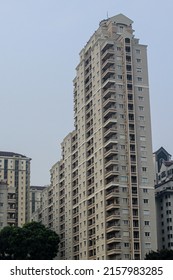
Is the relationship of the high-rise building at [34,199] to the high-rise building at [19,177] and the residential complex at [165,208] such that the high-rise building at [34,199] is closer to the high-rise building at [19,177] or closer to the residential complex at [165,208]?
the high-rise building at [19,177]

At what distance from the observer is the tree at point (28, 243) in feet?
258

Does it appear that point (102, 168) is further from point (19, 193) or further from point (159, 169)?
point (19, 193)

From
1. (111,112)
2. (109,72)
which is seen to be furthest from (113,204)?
(109,72)

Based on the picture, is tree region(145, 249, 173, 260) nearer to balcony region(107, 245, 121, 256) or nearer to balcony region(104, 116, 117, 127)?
balcony region(107, 245, 121, 256)

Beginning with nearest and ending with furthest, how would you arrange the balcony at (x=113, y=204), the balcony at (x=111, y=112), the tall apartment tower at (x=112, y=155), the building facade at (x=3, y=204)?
the balcony at (x=113, y=204), the tall apartment tower at (x=112, y=155), the balcony at (x=111, y=112), the building facade at (x=3, y=204)

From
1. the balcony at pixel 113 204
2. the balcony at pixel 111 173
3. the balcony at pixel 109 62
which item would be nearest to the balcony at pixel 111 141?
the balcony at pixel 111 173

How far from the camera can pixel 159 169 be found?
11950 centimetres

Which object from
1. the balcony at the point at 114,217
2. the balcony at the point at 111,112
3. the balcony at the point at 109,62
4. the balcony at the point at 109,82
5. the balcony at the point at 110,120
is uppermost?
the balcony at the point at 109,62

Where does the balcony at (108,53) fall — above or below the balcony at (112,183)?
above

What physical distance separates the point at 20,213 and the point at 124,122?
80.0 m

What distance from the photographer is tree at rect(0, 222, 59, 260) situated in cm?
7875

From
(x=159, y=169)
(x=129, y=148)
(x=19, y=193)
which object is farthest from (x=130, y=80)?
(x=19, y=193)

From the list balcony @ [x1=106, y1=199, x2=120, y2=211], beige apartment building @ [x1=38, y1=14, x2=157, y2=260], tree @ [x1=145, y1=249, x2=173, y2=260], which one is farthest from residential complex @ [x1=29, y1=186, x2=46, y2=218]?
tree @ [x1=145, y1=249, x2=173, y2=260]

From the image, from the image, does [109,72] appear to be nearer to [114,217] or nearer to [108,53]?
[108,53]
